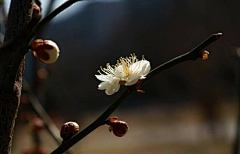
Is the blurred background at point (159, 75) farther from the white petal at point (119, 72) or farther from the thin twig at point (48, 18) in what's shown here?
the thin twig at point (48, 18)

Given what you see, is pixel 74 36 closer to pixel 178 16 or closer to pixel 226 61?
pixel 178 16

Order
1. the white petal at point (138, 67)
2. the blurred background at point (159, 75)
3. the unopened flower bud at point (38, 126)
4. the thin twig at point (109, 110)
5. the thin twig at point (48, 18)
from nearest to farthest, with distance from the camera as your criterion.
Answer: the thin twig at point (48, 18) → the thin twig at point (109, 110) → the white petal at point (138, 67) → the unopened flower bud at point (38, 126) → the blurred background at point (159, 75)

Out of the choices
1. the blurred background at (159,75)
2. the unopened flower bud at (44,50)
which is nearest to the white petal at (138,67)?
the unopened flower bud at (44,50)

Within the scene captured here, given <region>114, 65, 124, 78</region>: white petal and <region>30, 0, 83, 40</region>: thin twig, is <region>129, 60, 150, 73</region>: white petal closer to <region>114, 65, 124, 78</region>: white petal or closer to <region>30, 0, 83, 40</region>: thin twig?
<region>114, 65, 124, 78</region>: white petal

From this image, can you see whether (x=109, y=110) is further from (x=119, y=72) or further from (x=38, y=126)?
(x=38, y=126)

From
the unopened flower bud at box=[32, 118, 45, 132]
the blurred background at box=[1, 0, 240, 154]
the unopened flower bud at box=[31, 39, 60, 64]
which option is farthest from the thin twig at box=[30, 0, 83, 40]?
the blurred background at box=[1, 0, 240, 154]

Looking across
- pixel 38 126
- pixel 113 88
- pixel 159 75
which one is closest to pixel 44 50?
pixel 113 88
